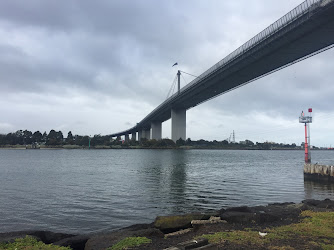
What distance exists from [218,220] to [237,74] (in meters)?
68.4

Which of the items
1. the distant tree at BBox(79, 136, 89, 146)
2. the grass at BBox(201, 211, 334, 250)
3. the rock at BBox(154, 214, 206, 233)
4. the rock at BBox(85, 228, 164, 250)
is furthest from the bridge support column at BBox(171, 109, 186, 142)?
the rock at BBox(85, 228, 164, 250)

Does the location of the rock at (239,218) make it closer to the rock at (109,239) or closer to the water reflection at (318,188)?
the rock at (109,239)

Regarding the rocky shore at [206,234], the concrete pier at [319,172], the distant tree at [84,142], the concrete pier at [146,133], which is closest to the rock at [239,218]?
the rocky shore at [206,234]

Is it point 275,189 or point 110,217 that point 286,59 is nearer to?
point 275,189

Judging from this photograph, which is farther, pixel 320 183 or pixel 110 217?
pixel 320 183

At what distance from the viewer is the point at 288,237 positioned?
770 centimetres

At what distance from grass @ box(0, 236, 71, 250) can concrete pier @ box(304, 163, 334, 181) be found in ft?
90.3

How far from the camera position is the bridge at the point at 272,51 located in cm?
4272

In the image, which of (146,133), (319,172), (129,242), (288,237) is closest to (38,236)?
(129,242)

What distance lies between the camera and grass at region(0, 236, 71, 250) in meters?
7.08

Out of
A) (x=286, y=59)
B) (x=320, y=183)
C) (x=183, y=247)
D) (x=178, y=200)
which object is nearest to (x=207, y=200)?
(x=178, y=200)

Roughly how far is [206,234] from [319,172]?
82.9 feet

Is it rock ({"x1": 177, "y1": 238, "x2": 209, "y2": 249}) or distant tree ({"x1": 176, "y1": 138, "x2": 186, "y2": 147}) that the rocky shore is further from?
distant tree ({"x1": 176, "y1": 138, "x2": 186, "y2": 147})

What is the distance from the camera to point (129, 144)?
17712cm
